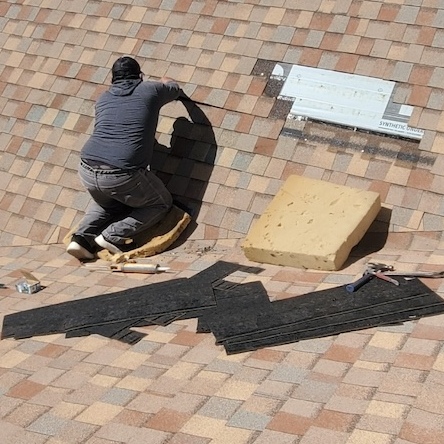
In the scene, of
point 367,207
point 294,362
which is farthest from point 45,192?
point 294,362

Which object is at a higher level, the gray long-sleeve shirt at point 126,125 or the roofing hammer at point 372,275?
the gray long-sleeve shirt at point 126,125

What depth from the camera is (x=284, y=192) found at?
500 cm

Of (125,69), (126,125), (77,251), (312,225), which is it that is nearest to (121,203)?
(77,251)

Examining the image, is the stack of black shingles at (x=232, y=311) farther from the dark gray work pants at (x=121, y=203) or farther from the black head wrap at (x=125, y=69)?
the black head wrap at (x=125, y=69)

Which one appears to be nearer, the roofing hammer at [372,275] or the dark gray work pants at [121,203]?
the roofing hammer at [372,275]

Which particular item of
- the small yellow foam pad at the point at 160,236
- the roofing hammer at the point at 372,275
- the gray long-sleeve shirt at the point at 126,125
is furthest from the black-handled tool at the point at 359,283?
the gray long-sleeve shirt at the point at 126,125

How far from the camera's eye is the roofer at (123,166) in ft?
16.7

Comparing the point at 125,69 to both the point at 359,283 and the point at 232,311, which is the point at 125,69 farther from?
the point at 359,283

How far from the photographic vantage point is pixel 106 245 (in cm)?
522

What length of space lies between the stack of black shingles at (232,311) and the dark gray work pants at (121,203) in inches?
30.5

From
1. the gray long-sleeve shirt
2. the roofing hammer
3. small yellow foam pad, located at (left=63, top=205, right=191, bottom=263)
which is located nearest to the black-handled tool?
the roofing hammer

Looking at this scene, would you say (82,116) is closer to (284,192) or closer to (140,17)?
(140,17)

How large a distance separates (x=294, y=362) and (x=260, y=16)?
3.51 meters

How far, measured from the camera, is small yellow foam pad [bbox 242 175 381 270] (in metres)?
4.52
